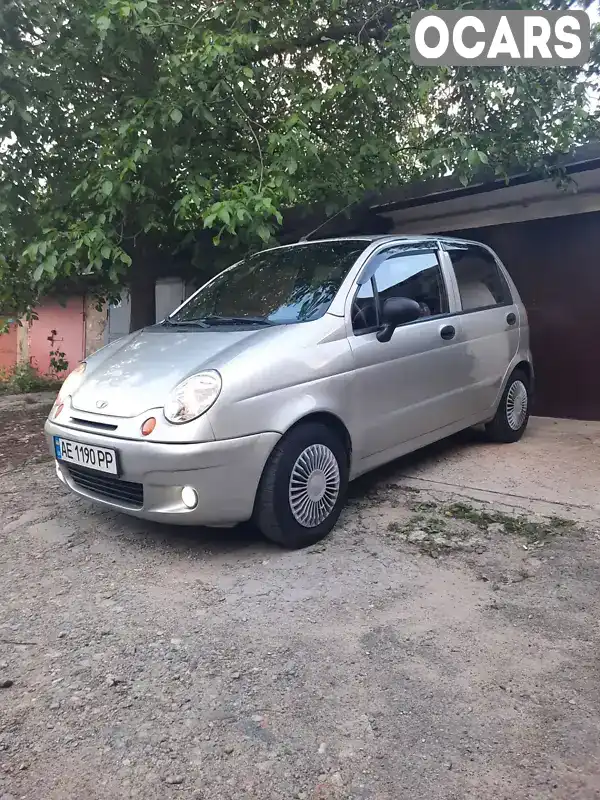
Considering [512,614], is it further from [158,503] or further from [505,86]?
[505,86]

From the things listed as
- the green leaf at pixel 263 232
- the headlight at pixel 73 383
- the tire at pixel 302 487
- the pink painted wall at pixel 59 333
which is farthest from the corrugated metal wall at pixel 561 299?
the pink painted wall at pixel 59 333

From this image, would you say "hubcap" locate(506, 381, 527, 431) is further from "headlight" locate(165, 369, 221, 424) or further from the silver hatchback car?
"headlight" locate(165, 369, 221, 424)

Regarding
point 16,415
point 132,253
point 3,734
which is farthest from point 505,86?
point 16,415

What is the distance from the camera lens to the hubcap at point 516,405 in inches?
210

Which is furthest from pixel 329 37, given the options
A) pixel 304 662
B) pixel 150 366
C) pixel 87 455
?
pixel 304 662

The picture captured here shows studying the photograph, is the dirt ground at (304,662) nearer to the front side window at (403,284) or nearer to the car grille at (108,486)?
the car grille at (108,486)

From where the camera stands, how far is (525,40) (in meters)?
5.43

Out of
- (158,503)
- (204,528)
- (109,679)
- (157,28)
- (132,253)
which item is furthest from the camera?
(132,253)

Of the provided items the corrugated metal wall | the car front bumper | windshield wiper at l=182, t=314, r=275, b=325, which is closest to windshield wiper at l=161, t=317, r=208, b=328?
windshield wiper at l=182, t=314, r=275, b=325

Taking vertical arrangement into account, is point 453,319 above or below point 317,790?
above

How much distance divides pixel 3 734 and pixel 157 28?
16.4ft

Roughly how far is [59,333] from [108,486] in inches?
460

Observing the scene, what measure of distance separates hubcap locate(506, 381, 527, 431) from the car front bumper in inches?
113

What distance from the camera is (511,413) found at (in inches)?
212
